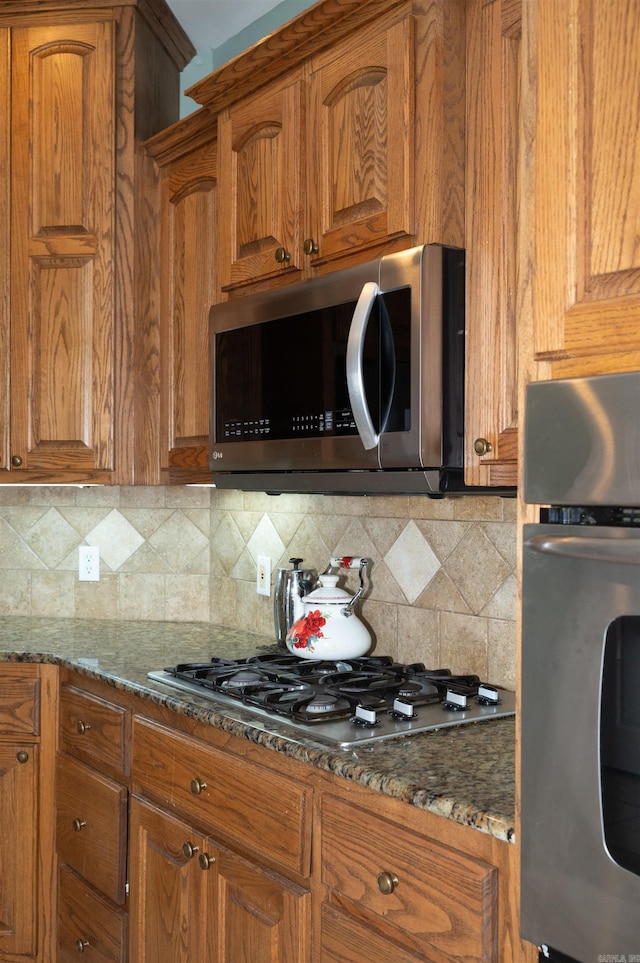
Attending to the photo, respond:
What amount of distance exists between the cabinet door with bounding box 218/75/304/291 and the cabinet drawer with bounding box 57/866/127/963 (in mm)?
1486

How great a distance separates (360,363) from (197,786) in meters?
0.87

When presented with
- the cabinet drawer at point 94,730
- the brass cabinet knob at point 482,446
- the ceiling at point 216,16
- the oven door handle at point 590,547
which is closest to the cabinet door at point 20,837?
the cabinet drawer at point 94,730

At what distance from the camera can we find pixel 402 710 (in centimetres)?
169

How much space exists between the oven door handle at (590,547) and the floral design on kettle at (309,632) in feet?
3.48

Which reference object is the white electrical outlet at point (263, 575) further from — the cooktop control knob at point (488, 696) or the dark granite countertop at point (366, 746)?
the cooktop control knob at point (488, 696)

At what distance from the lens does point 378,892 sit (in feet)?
4.57

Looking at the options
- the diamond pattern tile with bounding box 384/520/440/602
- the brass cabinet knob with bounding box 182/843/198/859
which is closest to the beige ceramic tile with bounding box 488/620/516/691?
the diamond pattern tile with bounding box 384/520/440/602

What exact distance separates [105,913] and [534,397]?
5.56 ft

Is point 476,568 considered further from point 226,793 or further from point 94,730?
point 94,730

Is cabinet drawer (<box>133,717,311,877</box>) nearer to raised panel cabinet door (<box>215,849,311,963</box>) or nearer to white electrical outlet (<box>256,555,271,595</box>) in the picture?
raised panel cabinet door (<box>215,849,311,963</box>)

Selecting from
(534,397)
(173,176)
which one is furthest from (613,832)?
(173,176)

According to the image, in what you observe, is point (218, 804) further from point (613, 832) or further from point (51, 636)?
point (51, 636)

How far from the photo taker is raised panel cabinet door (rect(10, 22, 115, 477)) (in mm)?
2615

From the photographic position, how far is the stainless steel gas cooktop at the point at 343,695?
1640mm
